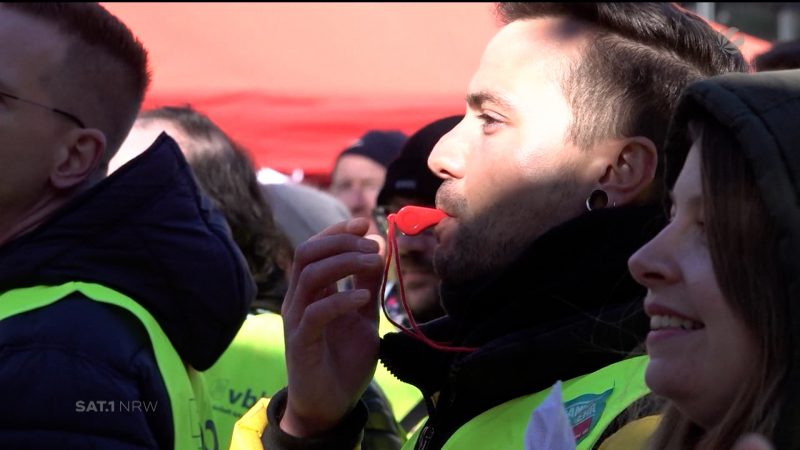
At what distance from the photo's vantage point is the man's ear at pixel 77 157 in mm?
2721

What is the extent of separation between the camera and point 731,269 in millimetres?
1374

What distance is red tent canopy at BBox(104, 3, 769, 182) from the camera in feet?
23.1

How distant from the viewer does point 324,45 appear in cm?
743

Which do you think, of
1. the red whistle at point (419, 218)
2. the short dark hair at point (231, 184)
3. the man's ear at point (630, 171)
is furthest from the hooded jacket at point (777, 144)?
the short dark hair at point (231, 184)

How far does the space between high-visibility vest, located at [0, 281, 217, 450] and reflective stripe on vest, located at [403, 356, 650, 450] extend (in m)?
0.74

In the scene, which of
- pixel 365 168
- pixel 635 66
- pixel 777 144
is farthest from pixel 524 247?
pixel 365 168

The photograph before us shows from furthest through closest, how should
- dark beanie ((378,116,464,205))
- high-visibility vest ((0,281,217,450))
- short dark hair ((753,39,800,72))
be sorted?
dark beanie ((378,116,464,205)) → short dark hair ((753,39,800,72)) → high-visibility vest ((0,281,217,450))

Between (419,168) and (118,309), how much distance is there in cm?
144

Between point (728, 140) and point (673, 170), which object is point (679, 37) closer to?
point (673, 170)

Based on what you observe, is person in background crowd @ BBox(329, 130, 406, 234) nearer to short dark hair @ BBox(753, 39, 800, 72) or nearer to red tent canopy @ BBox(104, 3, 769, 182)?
red tent canopy @ BBox(104, 3, 769, 182)

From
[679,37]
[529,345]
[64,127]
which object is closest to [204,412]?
[64,127]

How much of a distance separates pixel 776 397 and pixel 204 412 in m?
1.81

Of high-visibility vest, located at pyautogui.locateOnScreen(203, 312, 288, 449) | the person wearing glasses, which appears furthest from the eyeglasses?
high-visibility vest, located at pyautogui.locateOnScreen(203, 312, 288, 449)

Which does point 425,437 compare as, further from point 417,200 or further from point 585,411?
point 417,200
